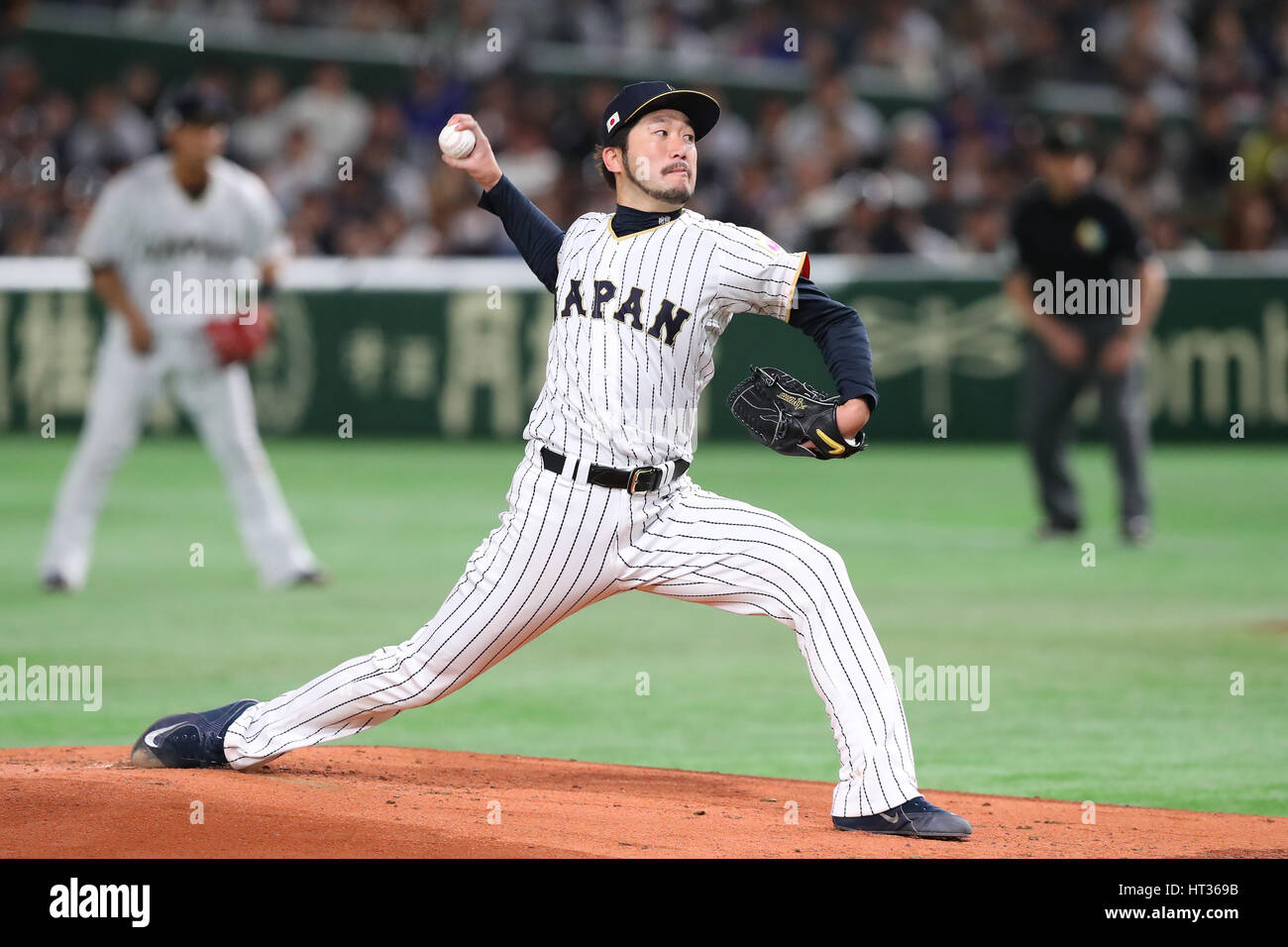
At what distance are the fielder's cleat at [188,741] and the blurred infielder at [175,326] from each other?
4749 mm

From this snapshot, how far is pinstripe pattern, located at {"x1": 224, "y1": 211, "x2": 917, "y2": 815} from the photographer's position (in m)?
5.21

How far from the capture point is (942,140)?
808 inches

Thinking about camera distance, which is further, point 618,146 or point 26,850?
point 618,146

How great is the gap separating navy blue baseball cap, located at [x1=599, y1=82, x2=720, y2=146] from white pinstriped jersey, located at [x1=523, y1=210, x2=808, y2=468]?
0.32 metres

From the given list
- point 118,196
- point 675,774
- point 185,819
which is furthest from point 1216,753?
point 118,196

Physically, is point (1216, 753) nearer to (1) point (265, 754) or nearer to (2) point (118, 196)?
(1) point (265, 754)

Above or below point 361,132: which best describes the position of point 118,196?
below

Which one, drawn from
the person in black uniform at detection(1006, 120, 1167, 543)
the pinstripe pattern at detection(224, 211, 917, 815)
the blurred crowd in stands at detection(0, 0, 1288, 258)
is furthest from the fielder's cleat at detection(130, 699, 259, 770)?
the blurred crowd in stands at detection(0, 0, 1288, 258)

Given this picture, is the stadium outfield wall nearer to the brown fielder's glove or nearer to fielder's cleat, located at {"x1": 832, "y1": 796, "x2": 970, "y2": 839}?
the brown fielder's glove

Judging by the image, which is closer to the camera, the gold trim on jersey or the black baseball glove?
the black baseball glove

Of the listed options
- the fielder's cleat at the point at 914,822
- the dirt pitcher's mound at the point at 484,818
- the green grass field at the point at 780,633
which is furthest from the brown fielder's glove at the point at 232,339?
the fielder's cleat at the point at 914,822

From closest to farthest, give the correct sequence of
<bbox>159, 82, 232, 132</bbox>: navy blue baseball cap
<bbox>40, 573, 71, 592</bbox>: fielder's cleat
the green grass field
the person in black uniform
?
the green grass field
<bbox>159, 82, 232, 132</bbox>: navy blue baseball cap
<bbox>40, 573, 71, 592</bbox>: fielder's cleat
the person in black uniform

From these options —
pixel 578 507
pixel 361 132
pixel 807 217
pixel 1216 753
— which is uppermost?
pixel 361 132
